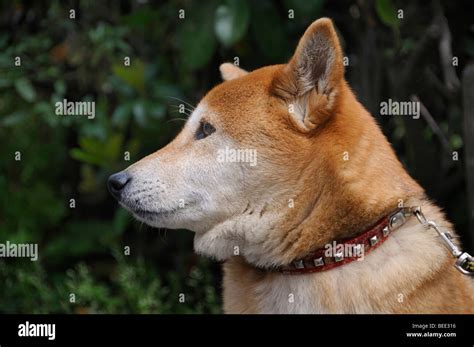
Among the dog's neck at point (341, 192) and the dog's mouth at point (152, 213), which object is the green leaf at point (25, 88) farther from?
the dog's neck at point (341, 192)

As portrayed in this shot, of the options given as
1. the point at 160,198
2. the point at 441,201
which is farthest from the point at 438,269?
the point at 441,201

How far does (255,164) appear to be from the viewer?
3100mm

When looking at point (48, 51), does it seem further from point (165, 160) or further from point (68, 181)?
point (165, 160)

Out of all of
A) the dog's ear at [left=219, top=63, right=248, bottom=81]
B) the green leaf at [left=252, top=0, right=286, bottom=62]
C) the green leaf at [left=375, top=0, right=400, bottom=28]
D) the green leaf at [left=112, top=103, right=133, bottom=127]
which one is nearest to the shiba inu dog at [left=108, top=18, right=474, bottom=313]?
the dog's ear at [left=219, top=63, right=248, bottom=81]

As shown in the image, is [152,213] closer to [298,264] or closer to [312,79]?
[298,264]

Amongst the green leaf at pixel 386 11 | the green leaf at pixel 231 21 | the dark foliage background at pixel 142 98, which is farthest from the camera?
the dark foliage background at pixel 142 98

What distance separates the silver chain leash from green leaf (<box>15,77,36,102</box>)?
3265 mm

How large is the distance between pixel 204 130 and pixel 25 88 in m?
2.51

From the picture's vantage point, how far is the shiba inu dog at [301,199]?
115 inches

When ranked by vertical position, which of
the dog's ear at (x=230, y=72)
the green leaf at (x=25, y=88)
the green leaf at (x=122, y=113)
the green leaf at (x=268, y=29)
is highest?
the green leaf at (x=268, y=29)

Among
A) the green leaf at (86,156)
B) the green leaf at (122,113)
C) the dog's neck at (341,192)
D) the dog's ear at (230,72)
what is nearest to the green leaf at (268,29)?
the green leaf at (122,113)

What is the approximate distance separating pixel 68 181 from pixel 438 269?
14.3 ft

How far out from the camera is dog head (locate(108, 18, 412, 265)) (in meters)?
3.00

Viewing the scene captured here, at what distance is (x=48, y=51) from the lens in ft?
18.9
